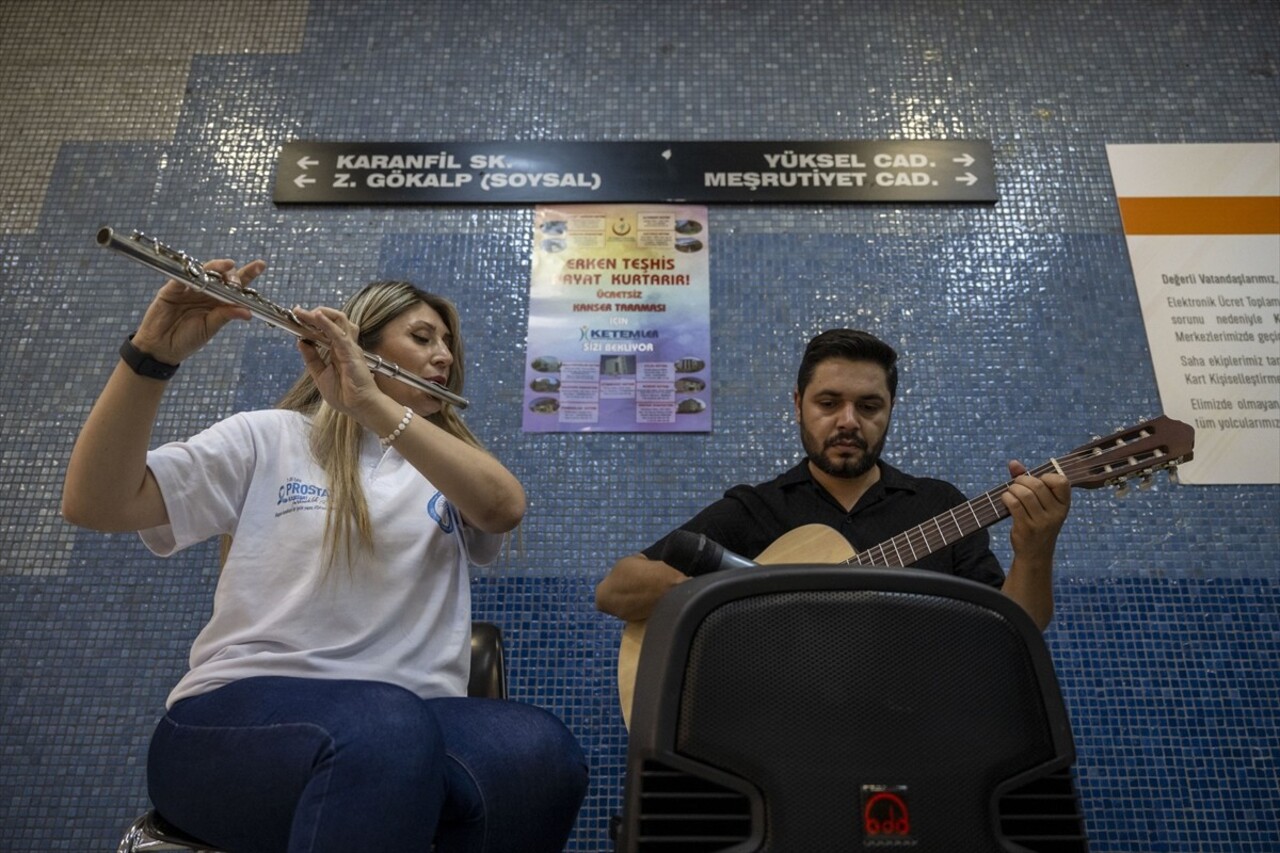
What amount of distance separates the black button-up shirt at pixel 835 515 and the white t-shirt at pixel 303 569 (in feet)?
1.60

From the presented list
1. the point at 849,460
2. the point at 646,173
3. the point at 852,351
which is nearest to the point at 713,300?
the point at 646,173

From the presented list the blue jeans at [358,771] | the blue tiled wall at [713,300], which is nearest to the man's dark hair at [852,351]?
the blue tiled wall at [713,300]

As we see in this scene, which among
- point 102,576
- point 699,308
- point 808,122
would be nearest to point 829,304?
point 699,308

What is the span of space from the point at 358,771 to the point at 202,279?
2.05 feet

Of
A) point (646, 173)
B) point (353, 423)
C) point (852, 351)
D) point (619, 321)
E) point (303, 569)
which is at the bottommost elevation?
point (303, 569)

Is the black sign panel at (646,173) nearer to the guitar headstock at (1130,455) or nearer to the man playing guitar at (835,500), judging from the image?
the man playing guitar at (835,500)

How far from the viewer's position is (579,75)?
266 centimetres

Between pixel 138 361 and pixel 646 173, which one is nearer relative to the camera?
pixel 138 361

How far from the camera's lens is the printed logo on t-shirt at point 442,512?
1.30 meters

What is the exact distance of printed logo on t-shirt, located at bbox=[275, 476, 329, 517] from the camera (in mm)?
1235

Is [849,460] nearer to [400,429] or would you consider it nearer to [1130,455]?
[1130,455]

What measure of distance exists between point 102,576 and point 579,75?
5.70 feet

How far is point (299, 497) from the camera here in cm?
125

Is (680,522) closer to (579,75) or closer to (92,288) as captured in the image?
(579,75)
